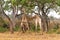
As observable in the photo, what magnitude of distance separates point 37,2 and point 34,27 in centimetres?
712

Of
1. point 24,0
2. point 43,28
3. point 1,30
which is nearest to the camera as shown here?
point 24,0

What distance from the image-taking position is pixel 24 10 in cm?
2355

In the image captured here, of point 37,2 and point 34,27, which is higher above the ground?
point 37,2

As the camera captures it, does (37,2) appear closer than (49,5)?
Yes

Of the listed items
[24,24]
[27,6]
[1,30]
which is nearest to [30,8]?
[27,6]

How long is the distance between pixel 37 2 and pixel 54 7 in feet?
7.71

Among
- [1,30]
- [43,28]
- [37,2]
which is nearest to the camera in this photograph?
[37,2]

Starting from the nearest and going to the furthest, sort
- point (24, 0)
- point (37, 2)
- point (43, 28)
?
point (24, 0) < point (37, 2) < point (43, 28)

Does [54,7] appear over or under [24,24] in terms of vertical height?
over

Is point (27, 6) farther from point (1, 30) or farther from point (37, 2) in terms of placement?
point (1, 30)

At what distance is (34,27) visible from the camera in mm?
28812

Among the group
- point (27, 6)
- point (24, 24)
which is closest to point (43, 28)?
point (24, 24)

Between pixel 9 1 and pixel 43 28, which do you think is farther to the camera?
pixel 43 28

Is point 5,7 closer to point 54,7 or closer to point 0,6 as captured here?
point 0,6
